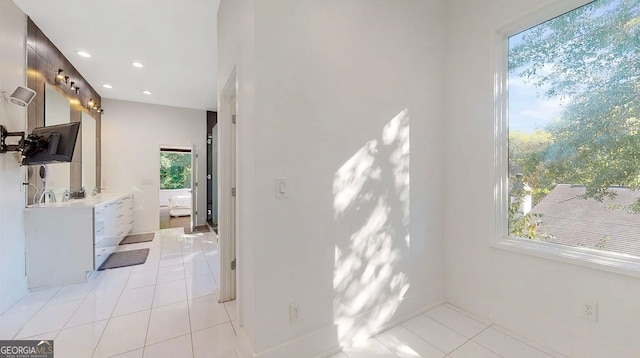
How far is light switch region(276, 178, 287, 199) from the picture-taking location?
1592 mm

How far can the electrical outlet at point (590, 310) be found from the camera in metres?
1.63

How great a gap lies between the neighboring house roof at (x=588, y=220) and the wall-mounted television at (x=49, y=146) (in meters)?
4.48

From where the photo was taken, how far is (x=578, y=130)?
1.78m

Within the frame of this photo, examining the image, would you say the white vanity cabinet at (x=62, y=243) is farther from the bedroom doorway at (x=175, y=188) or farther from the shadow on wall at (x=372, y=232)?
the bedroom doorway at (x=175, y=188)

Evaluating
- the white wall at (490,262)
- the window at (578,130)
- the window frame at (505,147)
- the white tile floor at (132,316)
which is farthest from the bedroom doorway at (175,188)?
the window at (578,130)

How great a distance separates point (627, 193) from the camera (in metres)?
1.60

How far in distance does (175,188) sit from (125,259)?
5.52 metres

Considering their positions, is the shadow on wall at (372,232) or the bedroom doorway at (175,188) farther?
the bedroom doorway at (175,188)

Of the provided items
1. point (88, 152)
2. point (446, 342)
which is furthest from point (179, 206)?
point (446, 342)

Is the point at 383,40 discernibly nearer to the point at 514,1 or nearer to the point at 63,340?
the point at 514,1

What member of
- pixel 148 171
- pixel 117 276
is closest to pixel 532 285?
pixel 117 276

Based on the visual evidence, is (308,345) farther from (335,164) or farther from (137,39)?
(137,39)

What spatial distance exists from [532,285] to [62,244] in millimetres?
A: 4737

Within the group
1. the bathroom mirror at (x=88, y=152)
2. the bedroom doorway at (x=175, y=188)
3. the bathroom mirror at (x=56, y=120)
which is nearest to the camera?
the bathroom mirror at (x=56, y=120)
